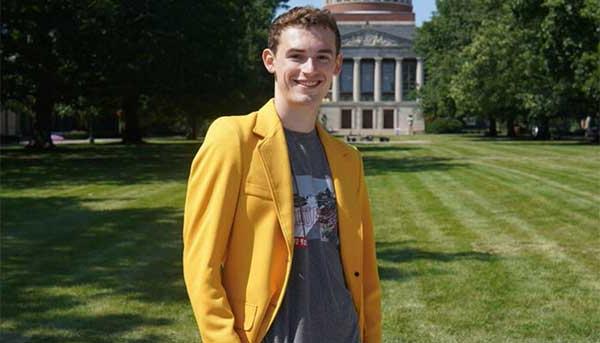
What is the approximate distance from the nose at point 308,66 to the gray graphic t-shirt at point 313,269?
233 millimetres

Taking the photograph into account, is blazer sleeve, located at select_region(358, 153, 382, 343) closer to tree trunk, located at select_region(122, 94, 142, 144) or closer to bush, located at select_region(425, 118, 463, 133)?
tree trunk, located at select_region(122, 94, 142, 144)

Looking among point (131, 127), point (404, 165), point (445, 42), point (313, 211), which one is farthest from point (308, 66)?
point (445, 42)

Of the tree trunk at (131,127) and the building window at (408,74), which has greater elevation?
the building window at (408,74)

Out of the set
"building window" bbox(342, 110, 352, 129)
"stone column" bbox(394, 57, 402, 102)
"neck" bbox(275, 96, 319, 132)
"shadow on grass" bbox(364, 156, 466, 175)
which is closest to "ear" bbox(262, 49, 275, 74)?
"neck" bbox(275, 96, 319, 132)

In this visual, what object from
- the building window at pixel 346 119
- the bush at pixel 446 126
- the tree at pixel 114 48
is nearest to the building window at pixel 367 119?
the building window at pixel 346 119

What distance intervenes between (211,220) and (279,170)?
28 centimetres

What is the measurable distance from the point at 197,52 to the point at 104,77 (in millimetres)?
4096

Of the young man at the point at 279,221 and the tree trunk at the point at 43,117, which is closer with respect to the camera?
the young man at the point at 279,221

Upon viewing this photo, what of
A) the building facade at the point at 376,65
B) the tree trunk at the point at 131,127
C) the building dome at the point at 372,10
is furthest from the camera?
the building dome at the point at 372,10

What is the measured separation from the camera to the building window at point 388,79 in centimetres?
11844

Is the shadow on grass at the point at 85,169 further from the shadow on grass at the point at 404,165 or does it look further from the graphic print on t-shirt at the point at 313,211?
the graphic print on t-shirt at the point at 313,211

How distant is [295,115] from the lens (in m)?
2.89

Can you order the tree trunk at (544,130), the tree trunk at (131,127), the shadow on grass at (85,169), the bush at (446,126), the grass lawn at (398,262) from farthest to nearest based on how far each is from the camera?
the bush at (446,126) < the tree trunk at (544,130) < the tree trunk at (131,127) < the shadow on grass at (85,169) < the grass lawn at (398,262)

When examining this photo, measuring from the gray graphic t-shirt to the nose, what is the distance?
0.76ft
